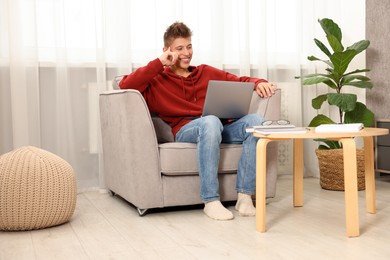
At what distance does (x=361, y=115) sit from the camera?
10.9ft

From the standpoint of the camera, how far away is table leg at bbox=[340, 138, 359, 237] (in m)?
2.02

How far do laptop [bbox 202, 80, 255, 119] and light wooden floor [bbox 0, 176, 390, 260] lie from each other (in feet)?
1.63

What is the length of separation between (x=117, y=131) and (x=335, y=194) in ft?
4.39

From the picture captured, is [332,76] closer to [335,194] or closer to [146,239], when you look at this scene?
[335,194]

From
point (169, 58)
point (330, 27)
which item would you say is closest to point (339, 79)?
point (330, 27)

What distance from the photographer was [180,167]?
99.3 inches

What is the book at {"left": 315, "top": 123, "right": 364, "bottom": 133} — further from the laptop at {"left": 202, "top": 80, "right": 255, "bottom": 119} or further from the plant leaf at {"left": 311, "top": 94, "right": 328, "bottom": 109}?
the plant leaf at {"left": 311, "top": 94, "right": 328, "bottom": 109}

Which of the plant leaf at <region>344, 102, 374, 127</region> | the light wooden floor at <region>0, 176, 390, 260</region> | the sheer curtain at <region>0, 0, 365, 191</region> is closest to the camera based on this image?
the light wooden floor at <region>0, 176, 390, 260</region>

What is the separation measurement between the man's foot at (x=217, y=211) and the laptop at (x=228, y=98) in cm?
44

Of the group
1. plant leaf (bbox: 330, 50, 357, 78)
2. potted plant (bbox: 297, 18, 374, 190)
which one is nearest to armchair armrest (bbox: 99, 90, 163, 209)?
potted plant (bbox: 297, 18, 374, 190)

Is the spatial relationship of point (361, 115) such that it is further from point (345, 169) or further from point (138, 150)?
point (138, 150)

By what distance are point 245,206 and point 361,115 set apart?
125 centimetres

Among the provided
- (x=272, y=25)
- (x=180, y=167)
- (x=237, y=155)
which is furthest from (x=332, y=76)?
(x=180, y=167)

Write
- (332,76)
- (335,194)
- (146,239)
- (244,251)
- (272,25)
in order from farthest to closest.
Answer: (272,25), (332,76), (335,194), (146,239), (244,251)
